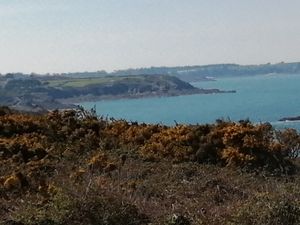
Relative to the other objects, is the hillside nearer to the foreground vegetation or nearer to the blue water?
the blue water

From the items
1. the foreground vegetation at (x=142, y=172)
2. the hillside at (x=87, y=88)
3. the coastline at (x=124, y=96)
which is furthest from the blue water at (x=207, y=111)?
the foreground vegetation at (x=142, y=172)

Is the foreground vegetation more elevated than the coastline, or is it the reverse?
the foreground vegetation

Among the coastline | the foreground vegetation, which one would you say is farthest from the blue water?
the foreground vegetation

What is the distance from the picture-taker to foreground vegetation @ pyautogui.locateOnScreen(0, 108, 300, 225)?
6.84 m

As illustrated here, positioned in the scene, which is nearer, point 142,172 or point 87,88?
point 142,172

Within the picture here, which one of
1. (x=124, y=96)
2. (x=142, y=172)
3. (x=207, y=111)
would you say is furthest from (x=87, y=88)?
(x=142, y=172)

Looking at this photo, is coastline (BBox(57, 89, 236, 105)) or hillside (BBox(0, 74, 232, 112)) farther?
coastline (BBox(57, 89, 236, 105))

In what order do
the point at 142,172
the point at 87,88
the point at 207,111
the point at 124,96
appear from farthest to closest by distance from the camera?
the point at 124,96
the point at 87,88
the point at 207,111
the point at 142,172

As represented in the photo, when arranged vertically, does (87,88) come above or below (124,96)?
above

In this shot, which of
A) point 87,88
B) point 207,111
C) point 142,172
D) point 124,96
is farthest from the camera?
point 124,96

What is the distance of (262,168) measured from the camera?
10.9m

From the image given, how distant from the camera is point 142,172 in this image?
9469 mm

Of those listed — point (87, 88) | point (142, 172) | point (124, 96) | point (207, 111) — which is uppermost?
point (142, 172)

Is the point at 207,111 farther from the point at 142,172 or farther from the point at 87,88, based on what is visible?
the point at 142,172
